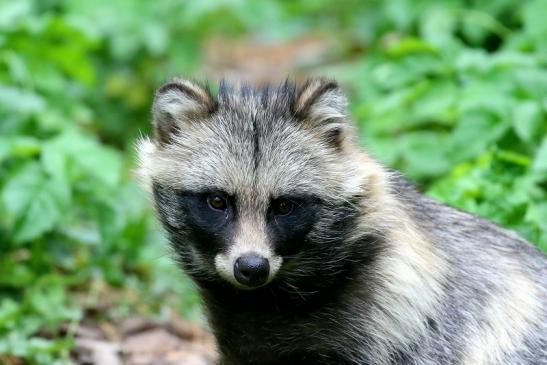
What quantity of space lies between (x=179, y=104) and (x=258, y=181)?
774 millimetres

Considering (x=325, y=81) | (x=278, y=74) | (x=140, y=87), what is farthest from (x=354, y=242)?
(x=278, y=74)

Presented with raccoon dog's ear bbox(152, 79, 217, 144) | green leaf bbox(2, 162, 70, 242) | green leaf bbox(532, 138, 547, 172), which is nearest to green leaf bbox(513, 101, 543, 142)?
green leaf bbox(532, 138, 547, 172)

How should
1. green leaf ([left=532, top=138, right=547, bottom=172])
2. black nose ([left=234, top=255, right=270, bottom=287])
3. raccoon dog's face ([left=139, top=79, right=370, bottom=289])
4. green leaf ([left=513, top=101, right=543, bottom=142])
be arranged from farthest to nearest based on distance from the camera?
1. green leaf ([left=513, top=101, right=543, bottom=142])
2. green leaf ([left=532, top=138, right=547, bottom=172])
3. raccoon dog's face ([left=139, top=79, right=370, bottom=289])
4. black nose ([left=234, top=255, right=270, bottom=287])

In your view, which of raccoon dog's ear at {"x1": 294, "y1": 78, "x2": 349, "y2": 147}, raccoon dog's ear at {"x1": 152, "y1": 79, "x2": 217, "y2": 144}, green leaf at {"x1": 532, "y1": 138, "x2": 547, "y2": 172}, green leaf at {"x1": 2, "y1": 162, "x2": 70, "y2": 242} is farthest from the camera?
green leaf at {"x1": 2, "y1": 162, "x2": 70, "y2": 242}

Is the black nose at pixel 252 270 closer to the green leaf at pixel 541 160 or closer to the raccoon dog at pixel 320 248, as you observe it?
the raccoon dog at pixel 320 248

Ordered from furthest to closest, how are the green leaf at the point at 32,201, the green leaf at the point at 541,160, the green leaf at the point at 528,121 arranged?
the green leaf at the point at 32,201
the green leaf at the point at 528,121
the green leaf at the point at 541,160

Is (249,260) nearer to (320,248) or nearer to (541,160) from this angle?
(320,248)

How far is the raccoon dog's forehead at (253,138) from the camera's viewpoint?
238 inches

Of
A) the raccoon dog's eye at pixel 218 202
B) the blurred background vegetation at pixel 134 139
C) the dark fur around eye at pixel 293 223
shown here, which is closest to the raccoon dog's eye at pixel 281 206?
the dark fur around eye at pixel 293 223

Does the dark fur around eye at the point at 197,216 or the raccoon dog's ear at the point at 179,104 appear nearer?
the dark fur around eye at the point at 197,216

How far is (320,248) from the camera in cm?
616

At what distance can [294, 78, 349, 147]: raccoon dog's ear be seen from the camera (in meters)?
6.21

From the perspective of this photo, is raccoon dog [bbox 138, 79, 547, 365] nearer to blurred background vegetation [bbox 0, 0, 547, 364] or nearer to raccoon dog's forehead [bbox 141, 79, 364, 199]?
raccoon dog's forehead [bbox 141, 79, 364, 199]

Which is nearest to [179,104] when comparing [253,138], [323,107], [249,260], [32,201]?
[253,138]
